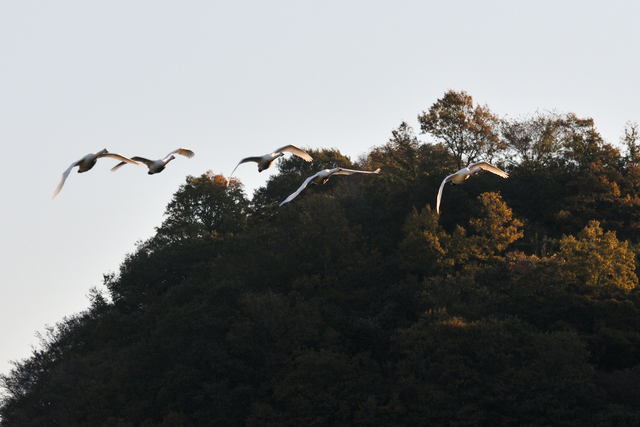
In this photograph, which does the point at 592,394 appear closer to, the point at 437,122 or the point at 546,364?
the point at 546,364

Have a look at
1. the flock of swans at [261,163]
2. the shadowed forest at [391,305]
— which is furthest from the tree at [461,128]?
the flock of swans at [261,163]

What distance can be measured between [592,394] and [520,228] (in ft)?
60.6

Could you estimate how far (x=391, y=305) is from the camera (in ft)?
240

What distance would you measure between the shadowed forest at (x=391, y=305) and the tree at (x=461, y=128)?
0.39 feet

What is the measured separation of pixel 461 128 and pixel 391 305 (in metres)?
16.8

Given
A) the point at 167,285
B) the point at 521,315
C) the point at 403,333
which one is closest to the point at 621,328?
the point at 521,315

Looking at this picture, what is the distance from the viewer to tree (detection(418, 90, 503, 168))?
84188 mm

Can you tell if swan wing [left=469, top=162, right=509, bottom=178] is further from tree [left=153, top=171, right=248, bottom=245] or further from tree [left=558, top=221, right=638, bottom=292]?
tree [left=153, top=171, right=248, bottom=245]

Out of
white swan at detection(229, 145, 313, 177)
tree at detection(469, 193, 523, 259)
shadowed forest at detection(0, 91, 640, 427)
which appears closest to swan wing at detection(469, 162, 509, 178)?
white swan at detection(229, 145, 313, 177)

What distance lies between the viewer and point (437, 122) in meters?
85.1

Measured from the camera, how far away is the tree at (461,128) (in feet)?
276

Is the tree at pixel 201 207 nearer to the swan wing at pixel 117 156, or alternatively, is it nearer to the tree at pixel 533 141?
the tree at pixel 533 141

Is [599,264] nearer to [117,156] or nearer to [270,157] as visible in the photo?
[270,157]

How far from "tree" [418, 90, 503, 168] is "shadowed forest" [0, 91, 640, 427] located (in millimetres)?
120
